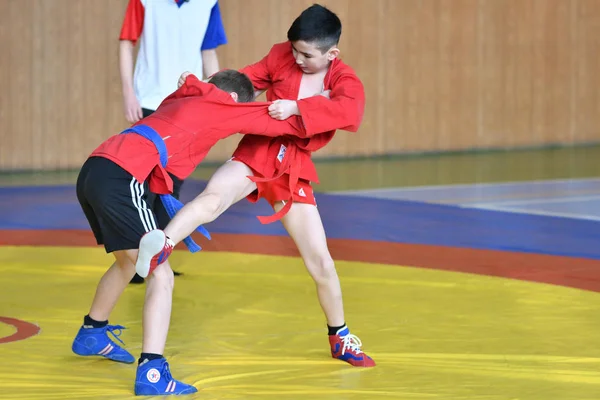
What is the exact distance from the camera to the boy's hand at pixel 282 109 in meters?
3.83

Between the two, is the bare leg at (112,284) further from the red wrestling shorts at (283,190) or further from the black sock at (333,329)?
the black sock at (333,329)

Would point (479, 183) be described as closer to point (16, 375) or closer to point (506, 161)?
point (506, 161)

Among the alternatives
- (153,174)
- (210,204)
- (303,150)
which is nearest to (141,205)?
(153,174)

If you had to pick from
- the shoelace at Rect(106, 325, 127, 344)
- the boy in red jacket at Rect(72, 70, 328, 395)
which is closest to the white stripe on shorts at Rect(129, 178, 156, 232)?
the boy in red jacket at Rect(72, 70, 328, 395)

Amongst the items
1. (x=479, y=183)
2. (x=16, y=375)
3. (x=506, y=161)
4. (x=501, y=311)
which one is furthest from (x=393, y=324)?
(x=506, y=161)

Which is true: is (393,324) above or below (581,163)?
above

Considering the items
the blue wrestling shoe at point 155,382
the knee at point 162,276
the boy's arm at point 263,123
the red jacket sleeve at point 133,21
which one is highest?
the red jacket sleeve at point 133,21

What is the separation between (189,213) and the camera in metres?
3.76

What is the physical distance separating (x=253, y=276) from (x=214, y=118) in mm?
1863

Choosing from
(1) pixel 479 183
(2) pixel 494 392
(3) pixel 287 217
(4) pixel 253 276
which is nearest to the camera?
(2) pixel 494 392

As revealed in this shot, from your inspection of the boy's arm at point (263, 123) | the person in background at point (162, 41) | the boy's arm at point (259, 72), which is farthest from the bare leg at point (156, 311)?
the person in background at point (162, 41)

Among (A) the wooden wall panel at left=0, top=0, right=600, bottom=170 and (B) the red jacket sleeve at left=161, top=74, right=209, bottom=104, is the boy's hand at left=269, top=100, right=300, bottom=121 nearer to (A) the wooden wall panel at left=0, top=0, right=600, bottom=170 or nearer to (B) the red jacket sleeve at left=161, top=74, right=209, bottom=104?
(B) the red jacket sleeve at left=161, top=74, right=209, bottom=104

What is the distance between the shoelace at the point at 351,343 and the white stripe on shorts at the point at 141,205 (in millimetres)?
810

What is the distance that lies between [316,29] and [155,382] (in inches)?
51.3
